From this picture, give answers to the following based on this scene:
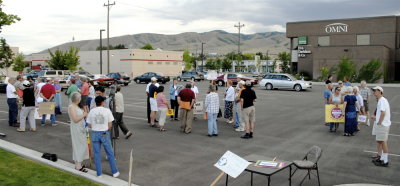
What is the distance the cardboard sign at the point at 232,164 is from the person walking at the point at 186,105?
6618mm

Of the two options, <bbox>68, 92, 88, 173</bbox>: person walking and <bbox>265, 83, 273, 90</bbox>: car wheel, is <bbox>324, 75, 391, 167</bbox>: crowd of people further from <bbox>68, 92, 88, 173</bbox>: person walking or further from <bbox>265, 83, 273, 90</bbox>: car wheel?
<bbox>265, 83, 273, 90</bbox>: car wheel

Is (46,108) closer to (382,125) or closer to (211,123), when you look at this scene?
(211,123)

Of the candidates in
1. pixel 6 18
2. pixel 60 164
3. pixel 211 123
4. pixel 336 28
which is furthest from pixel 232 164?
pixel 336 28

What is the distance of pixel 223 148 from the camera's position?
10.4 m

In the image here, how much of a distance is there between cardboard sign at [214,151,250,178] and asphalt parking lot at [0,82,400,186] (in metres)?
1.75

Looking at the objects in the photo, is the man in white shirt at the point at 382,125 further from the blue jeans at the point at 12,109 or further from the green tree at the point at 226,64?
the green tree at the point at 226,64

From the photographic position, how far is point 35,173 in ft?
25.0

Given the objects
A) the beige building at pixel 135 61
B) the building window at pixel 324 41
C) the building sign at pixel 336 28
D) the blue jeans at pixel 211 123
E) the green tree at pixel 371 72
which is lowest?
the blue jeans at pixel 211 123

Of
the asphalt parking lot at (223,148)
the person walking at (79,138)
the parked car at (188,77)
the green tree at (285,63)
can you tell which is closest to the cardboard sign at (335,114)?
the asphalt parking lot at (223,148)

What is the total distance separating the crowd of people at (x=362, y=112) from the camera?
853 cm

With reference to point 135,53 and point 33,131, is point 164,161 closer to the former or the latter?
point 33,131

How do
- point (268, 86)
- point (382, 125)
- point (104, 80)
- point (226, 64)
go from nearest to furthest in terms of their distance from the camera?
point (382, 125) → point (268, 86) → point (104, 80) → point (226, 64)

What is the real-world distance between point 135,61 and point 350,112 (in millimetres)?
55198

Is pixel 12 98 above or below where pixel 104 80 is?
below
